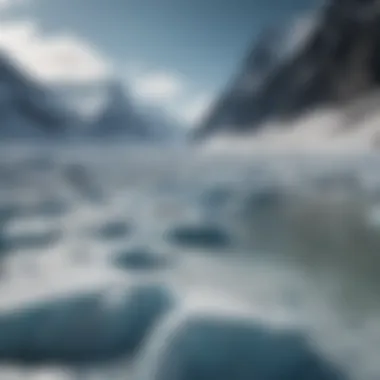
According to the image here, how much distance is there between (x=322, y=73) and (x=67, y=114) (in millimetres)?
3039

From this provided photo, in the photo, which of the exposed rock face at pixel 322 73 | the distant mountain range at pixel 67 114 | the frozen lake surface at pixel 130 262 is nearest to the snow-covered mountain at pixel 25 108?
the distant mountain range at pixel 67 114

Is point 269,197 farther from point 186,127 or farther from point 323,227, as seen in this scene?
point 186,127

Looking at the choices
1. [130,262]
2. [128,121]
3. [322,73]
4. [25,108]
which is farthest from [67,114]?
[322,73]

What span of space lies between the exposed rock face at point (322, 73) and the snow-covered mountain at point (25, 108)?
1350 millimetres

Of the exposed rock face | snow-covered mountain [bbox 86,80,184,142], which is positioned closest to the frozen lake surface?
snow-covered mountain [bbox 86,80,184,142]

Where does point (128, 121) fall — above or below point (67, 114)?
above

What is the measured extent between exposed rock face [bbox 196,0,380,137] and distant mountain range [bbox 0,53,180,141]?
89 cm

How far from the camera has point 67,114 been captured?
2.89m

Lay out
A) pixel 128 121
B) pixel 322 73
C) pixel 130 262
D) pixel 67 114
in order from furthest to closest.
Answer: pixel 322 73 < pixel 128 121 < pixel 67 114 < pixel 130 262

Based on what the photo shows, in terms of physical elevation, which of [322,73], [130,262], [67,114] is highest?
[322,73]

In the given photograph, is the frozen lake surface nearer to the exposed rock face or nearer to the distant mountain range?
the distant mountain range

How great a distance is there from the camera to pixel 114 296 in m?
1.13

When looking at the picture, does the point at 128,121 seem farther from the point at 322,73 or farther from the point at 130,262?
the point at 322,73

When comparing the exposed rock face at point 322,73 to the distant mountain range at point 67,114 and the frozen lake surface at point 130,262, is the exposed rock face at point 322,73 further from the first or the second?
the frozen lake surface at point 130,262
